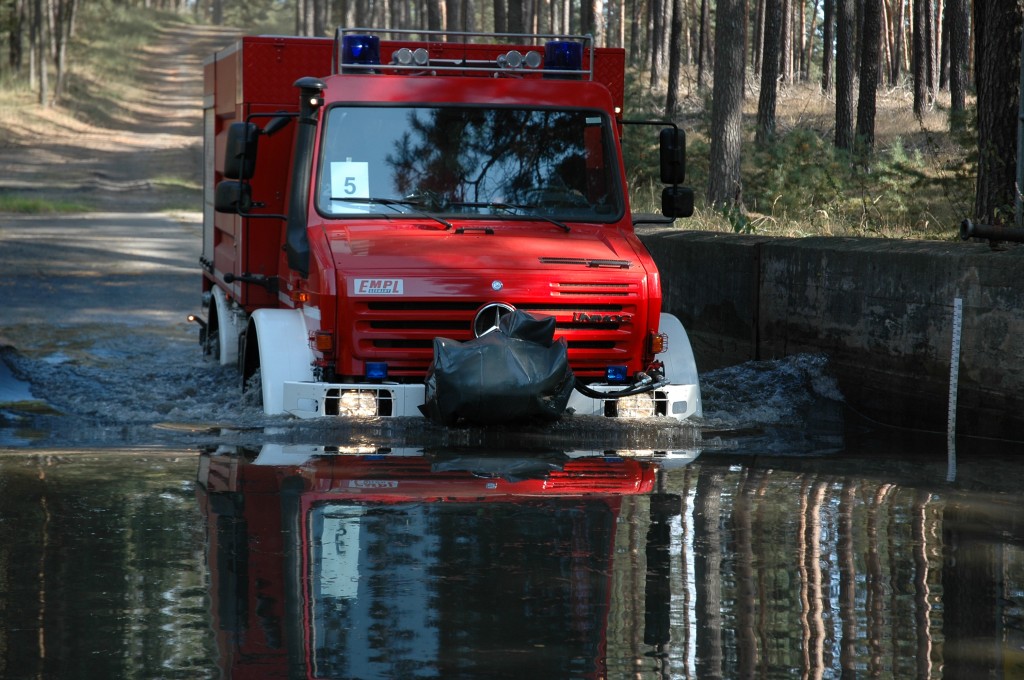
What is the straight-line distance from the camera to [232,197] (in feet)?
32.9

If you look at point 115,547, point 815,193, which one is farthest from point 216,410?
point 815,193

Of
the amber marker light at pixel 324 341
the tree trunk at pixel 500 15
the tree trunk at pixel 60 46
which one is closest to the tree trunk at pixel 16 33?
the tree trunk at pixel 60 46

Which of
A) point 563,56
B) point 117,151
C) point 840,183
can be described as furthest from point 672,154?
point 117,151

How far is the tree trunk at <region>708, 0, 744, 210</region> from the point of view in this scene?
78.9ft

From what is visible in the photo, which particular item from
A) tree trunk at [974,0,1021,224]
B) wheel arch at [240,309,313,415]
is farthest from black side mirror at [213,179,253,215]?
tree trunk at [974,0,1021,224]

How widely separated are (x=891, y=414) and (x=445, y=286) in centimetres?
371

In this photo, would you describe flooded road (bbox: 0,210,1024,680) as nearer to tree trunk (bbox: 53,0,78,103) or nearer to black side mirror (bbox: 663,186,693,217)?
black side mirror (bbox: 663,186,693,217)

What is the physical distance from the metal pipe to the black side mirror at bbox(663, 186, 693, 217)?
191 cm

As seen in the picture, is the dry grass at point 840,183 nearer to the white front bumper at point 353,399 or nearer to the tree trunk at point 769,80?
the tree trunk at point 769,80

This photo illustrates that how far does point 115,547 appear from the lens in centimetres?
652

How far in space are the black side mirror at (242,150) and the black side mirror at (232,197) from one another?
72mm

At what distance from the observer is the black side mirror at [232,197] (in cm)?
1002

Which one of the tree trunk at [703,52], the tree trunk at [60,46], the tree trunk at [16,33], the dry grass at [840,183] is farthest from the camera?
the tree trunk at [60,46]

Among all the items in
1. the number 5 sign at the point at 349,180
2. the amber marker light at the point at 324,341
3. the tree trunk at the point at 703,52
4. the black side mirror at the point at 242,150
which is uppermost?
the tree trunk at the point at 703,52
